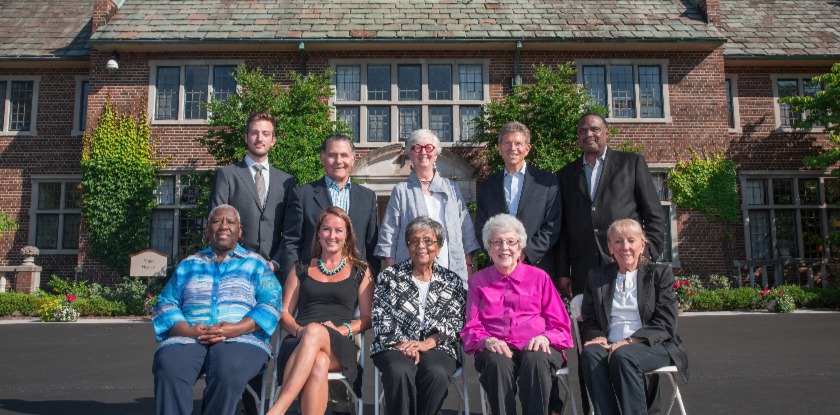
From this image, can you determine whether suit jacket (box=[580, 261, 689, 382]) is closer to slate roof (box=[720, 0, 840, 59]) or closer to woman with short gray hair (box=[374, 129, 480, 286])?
woman with short gray hair (box=[374, 129, 480, 286])

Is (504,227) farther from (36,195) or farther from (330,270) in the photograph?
(36,195)

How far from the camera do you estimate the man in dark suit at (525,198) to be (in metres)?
4.28

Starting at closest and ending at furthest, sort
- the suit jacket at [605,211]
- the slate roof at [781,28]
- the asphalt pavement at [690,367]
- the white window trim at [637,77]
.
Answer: the suit jacket at [605,211] < the asphalt pavement at [690,367] < the white window trim at [637,77] < the slate roof at [781,28]

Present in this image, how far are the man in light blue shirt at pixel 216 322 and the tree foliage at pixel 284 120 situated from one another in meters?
7.67

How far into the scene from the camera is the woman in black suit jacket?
346 cm

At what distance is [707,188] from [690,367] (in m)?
8.90

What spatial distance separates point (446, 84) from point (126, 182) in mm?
7880

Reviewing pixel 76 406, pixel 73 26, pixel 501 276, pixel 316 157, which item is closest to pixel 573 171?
pixel 501 276

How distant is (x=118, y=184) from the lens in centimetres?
1373

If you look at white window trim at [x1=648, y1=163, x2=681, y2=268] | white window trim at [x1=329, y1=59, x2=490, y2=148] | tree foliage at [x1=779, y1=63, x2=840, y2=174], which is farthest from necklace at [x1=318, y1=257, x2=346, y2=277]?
tree foliage at [x1=779, y1=63, x2=840, y2=174]

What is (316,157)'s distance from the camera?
12.0 metres

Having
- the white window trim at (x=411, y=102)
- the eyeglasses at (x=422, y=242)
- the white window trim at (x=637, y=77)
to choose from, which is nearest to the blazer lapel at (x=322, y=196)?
the eyeglasses at (x=422, y=242)

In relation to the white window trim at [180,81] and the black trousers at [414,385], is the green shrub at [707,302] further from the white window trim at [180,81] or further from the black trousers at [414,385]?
the white window trim at [180,81]

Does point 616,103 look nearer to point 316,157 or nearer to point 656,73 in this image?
point 656,73
